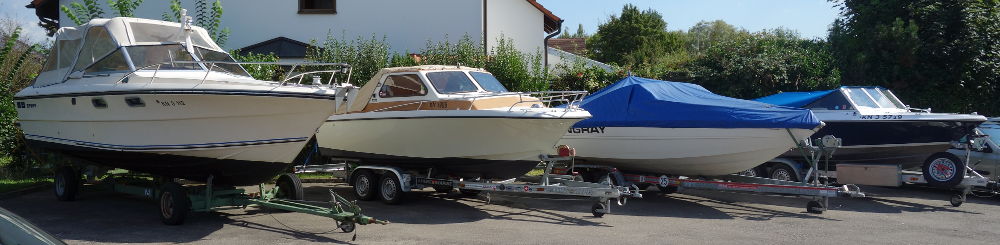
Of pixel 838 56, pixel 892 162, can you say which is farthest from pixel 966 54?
pixel 892 162

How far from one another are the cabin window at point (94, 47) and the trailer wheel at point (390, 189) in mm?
3712

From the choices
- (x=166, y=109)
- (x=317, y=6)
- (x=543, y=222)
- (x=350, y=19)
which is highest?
(x=317, y=6)

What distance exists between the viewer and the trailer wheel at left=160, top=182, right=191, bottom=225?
332 inches

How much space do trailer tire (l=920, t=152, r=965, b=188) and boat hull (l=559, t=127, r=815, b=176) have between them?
2.85m

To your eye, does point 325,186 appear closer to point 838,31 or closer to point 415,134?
point 415,134

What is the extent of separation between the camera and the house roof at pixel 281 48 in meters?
18.0

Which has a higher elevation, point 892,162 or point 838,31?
point 838,31

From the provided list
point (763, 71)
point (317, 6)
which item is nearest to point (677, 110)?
point (763, 71)

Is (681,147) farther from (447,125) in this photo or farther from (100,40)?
(100,40)

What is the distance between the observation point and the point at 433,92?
10688 millimetres

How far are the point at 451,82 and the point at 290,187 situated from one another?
2.67m

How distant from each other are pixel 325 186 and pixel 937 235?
8.84 metres

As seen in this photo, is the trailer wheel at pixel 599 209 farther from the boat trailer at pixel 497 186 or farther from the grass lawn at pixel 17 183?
the grass lawn at pixel 17 183

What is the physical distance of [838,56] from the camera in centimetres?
2017
